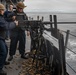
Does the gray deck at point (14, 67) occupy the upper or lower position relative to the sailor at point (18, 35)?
lower

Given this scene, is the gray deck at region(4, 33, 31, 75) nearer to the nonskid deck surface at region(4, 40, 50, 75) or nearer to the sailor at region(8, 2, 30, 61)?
the nonskid deck surface at region(4, 40, 50, 75)

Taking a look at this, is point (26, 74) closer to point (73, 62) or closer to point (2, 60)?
point (2, 60)

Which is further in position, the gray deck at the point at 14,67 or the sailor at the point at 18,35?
the sailor at the point at 18,35

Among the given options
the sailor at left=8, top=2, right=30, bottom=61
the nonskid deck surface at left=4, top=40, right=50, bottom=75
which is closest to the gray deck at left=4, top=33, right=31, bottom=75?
the nonskid deck surface at left=4, top=40, right=50, bottom=75

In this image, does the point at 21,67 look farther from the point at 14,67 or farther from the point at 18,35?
the point at 18,35

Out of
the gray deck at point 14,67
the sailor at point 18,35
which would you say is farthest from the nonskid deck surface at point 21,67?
the sailor at point 18,35

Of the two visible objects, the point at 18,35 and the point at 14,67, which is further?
the point at 18,35

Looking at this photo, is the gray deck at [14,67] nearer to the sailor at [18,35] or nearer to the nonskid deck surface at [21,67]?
the nonskid deck surface at [21,67]

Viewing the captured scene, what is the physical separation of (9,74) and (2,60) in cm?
52

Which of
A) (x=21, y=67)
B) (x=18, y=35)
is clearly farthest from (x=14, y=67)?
(x=18, y=35)

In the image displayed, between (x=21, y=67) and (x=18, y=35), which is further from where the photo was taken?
(x=18, y=35)

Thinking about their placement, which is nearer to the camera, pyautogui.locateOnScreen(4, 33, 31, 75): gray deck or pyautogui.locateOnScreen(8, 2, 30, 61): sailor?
pyautogui.locateOnScreen(4, 33, 31, 75): gray deck

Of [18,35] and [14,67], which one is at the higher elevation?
[18,35]

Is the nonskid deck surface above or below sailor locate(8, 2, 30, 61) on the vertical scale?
below
